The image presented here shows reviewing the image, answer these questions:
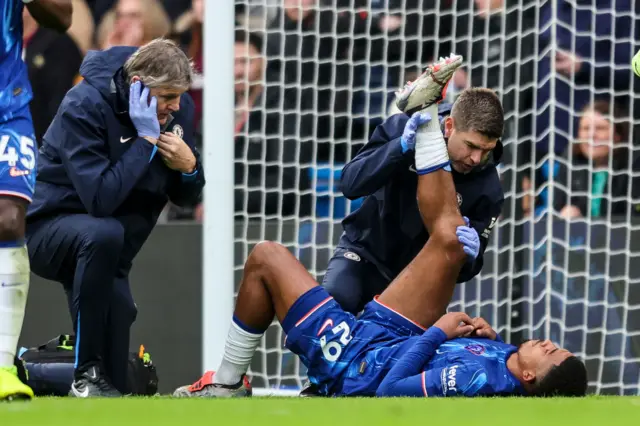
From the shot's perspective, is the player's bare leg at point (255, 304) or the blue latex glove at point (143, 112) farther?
the blue latex glove at point (143, 112)

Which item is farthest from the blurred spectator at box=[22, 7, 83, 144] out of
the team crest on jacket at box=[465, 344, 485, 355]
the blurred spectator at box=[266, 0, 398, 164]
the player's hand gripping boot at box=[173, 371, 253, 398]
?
the team crest on jacket at box=[465, 344, 485, 355]

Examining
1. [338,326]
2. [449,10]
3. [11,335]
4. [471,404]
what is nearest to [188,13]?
[449,10]

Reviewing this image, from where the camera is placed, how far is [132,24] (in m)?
7.16

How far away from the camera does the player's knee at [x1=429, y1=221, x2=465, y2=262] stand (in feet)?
16.1

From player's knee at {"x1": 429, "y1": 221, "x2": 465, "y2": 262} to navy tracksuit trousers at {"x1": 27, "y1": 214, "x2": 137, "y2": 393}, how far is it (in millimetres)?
1157

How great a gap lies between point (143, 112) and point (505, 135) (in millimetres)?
2513

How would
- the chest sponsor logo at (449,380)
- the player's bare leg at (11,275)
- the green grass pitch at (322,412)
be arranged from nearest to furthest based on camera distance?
the green grass pitch at (322,412) → the player's bare leg at (11,275) → the chest sponsor logo at (449,380)

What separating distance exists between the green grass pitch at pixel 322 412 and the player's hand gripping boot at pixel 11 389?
0.07 m

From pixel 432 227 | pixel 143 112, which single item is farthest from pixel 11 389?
pixel 432 227

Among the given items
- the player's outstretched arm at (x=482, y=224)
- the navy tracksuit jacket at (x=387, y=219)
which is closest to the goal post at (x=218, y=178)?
the navy tracksuit jacket at (x=387, y=219)

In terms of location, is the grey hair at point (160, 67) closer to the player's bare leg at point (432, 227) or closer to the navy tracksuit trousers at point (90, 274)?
the navy tracksuit trousers at point (90, 274)

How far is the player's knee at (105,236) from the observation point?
488 centimetres

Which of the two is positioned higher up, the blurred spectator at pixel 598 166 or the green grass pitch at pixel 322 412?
the blurred spectator at pixel 598 166

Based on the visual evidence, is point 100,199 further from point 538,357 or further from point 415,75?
point 415,75
